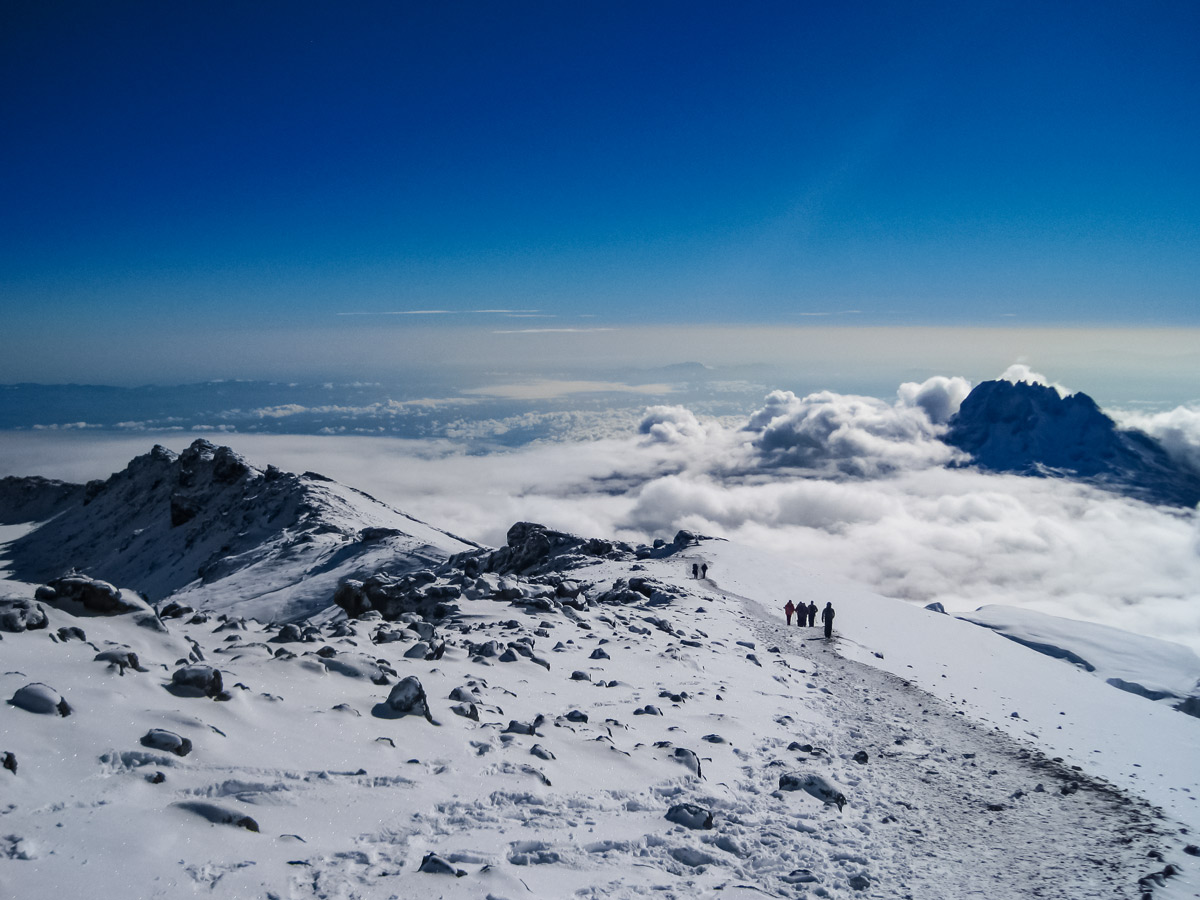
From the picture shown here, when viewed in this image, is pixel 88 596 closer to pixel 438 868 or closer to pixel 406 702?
pixel 406 702

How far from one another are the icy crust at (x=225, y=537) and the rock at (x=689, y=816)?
3474 centimetres

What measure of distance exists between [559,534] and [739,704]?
30.8 meters

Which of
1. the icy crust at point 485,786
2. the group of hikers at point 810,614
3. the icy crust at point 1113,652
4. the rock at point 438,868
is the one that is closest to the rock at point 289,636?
the icy crust at point 485,786

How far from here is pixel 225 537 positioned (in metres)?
60.9

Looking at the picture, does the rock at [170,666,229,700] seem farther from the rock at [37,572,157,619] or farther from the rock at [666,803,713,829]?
the rock at [666,803,713,829]

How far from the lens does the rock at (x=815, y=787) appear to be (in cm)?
822

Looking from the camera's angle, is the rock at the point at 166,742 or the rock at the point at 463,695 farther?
the rock at the point at 463,695

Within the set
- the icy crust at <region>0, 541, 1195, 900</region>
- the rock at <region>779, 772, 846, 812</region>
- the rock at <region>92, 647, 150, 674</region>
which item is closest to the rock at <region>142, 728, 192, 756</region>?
the icy crust at <region>0, 541, 1195, 900</region>

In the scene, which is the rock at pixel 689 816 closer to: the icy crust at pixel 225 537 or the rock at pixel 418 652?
the rock at pixel 418 652

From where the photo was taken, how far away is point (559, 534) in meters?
42.6

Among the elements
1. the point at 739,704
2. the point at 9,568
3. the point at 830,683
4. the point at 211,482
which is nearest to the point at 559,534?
the point at 830,683

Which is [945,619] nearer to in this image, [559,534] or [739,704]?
[739,704]

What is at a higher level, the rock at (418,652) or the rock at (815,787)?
the rock at (418,652)

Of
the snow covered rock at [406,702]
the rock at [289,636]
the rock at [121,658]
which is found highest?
the rock at [121,658]
